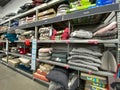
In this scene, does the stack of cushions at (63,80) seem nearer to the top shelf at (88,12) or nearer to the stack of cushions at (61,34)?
the stack of cushions at (61,34)

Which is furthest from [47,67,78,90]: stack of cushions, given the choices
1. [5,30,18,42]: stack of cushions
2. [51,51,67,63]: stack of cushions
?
[5,30,18,42]: stack of cushions

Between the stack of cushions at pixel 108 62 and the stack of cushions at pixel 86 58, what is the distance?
0.18 feet

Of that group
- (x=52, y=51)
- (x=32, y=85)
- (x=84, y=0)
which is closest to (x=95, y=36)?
(x=84, y=0)

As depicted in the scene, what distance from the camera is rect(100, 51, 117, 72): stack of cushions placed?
1.52 meters

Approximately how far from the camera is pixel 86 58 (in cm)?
171

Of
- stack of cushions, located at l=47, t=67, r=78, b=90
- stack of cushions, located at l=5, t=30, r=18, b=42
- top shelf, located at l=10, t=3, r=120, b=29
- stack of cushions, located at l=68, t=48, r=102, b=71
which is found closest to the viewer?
top shelf, located at l=10, t=3, r=120, b=29

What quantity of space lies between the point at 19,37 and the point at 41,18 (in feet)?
3.64

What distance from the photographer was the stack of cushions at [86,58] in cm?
165

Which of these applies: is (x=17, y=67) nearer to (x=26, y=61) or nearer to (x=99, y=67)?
(x=26, y=61)

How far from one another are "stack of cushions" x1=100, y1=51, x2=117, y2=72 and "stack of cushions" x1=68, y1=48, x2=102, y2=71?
0.18 feet

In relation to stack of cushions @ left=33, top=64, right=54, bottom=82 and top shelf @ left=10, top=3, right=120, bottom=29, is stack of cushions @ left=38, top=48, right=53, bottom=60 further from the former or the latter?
top shelf @ left=10, top=3, right=120, bottom=29

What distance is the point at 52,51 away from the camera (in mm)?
2439

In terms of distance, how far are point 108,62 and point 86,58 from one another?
0.29 metres

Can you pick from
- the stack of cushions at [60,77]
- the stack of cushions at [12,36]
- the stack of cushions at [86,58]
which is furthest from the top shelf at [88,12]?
the stack of cushions at [12,36]
